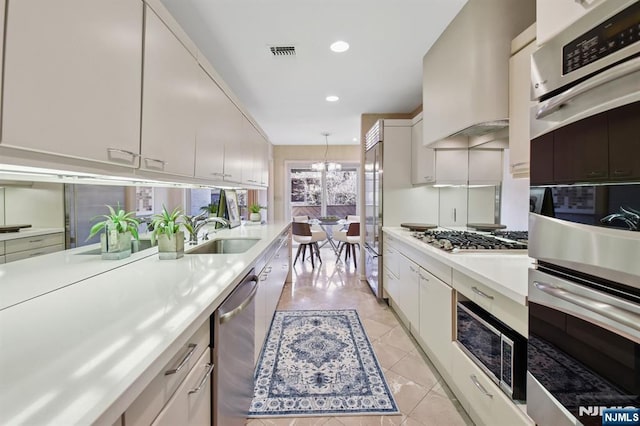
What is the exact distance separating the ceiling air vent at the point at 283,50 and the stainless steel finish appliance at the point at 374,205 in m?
1.33

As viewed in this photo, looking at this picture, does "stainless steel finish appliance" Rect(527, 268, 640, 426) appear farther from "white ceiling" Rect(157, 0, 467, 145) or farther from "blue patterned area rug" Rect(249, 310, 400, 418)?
"white ceiling" Rect(157, 0, 467, 145)

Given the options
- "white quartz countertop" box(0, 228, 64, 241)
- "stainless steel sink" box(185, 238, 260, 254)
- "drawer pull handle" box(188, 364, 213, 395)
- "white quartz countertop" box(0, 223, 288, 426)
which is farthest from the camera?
"stainless steel sink" box(185, 238, 260, 254)

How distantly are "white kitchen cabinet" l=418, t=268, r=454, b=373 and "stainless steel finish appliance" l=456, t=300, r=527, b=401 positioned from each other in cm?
11

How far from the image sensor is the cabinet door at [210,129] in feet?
6.07

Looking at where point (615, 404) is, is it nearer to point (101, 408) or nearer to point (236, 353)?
point (101, 408)

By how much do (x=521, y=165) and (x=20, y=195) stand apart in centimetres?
222

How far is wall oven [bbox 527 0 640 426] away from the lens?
2.30 feet

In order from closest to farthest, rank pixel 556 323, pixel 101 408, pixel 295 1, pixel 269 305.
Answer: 1. pixel 101 408
2. pixel 556 323
3. pixel 295 1
4. pixel 269 305

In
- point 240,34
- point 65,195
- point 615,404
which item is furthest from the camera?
point 240,34

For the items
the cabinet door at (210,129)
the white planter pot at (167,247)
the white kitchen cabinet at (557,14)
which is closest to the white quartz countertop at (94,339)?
the white planter pot at (167,247)

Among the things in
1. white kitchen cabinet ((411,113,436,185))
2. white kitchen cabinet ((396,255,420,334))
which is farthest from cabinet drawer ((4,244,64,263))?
white kitchen cabinet ((411,113,436,185))

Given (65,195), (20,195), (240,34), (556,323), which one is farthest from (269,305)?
(240,34)

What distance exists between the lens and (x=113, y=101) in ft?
3.42

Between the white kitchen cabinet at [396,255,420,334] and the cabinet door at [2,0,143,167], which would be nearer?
the cabinet door at [2,0,143,167]
